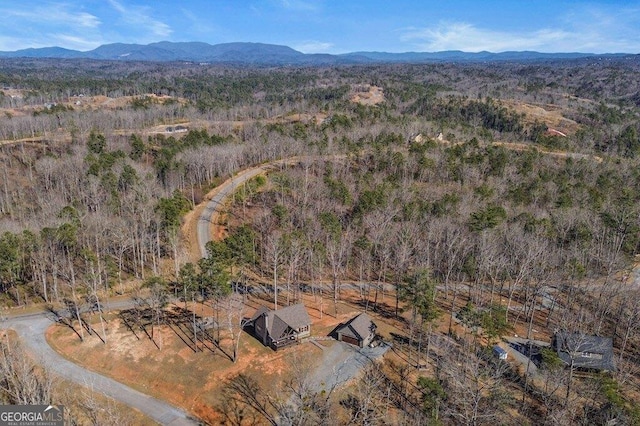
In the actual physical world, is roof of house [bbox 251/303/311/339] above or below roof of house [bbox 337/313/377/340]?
above

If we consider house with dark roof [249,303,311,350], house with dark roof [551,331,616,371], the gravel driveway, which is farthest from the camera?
house with dark roof [249,303,311,350]

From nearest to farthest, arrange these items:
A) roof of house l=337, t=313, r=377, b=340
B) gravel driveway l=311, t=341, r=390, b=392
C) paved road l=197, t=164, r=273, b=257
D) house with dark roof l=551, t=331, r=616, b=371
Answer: gravel driveway l=311, t=341, r=390, b=392 → house with dark roof l=551, t=331, r=616, b=371 → roof of house l=337, t=313, r=377, b=340 → paved road l=197, t=164, r=273, b=257

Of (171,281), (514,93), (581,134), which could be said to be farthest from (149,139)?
(514,93)

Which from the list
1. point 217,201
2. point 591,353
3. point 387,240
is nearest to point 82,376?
point 387,240

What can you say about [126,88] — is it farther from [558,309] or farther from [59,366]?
[558,309]

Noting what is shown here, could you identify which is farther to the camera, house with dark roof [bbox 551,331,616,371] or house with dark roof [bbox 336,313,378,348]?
house with dark roof [bbox 336,313,378,348]

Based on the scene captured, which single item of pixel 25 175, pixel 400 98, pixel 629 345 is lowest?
pixel 629 345

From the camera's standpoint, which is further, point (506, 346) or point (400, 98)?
point (400, 98)

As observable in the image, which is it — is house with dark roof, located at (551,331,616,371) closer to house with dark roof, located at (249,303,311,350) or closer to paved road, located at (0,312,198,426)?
house with dark roof, located at (249,303,311,350)

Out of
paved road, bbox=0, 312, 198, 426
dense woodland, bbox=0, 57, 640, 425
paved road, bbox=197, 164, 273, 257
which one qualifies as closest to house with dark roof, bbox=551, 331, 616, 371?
dense woodland, bbox=0, 57, 640, 425
